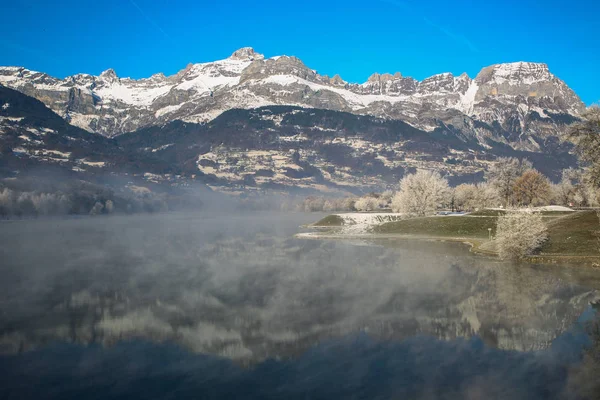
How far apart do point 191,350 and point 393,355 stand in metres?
14.5

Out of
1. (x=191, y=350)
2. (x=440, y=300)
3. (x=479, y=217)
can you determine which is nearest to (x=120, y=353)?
(x=191, y=350)

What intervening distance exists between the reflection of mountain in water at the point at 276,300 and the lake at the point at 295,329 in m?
0.25

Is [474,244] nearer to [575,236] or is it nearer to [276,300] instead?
[575,236]

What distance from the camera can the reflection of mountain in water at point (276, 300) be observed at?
39812mm

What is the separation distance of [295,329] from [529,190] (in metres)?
122

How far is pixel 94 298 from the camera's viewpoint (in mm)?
53344

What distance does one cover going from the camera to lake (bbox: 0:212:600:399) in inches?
1170

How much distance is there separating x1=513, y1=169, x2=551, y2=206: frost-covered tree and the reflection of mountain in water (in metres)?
67.5

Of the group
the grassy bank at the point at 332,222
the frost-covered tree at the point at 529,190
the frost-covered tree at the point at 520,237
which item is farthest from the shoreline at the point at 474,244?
the frost-covered tree at the point at 529,190

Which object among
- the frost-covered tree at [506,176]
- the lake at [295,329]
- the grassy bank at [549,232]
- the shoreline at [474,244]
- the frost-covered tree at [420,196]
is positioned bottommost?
the lake at [295,329]

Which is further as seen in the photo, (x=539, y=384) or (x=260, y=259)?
(x=260, y=259)

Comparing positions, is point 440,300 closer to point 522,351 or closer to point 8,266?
point 522,351

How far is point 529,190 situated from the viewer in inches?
5640

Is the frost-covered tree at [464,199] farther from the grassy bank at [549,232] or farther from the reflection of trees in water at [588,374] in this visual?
the reflection of trees in water at [588,374]
